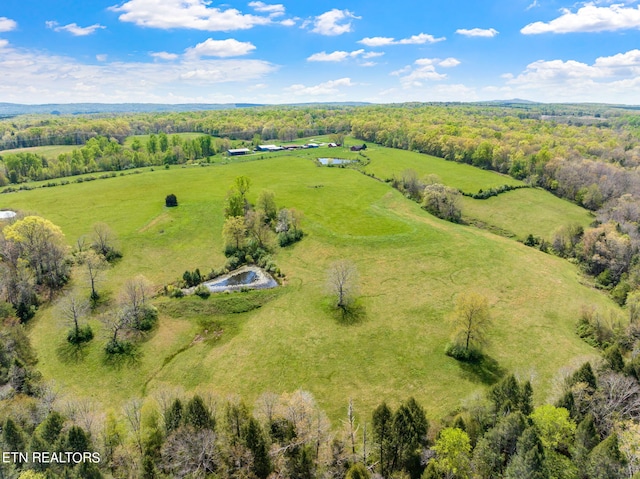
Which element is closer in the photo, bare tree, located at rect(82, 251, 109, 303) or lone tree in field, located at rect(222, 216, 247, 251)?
bare tree, located at rect(82, 251, 109, 303)

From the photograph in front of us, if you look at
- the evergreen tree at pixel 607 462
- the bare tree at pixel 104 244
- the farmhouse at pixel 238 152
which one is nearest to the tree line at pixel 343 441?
the evergreen tree at pixel 607 462

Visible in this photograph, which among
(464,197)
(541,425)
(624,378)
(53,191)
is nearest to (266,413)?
(541,425)

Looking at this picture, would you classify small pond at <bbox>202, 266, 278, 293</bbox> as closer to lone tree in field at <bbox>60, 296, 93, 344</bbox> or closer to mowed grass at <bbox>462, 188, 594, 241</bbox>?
lone tree in field at <bbox>60, 296, 93, 344</bbox>

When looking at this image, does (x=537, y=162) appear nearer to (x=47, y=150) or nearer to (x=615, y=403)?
(x=615, y=403)

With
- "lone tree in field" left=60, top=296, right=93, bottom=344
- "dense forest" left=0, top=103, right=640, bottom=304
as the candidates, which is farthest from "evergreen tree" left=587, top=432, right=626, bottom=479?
"lone tree in field" left=60, top=296, right=93, bottom=344

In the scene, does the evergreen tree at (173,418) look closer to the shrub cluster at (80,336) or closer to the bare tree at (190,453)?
the bare tree at (190,453)

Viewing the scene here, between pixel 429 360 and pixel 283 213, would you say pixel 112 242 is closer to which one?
pixel 283 213
